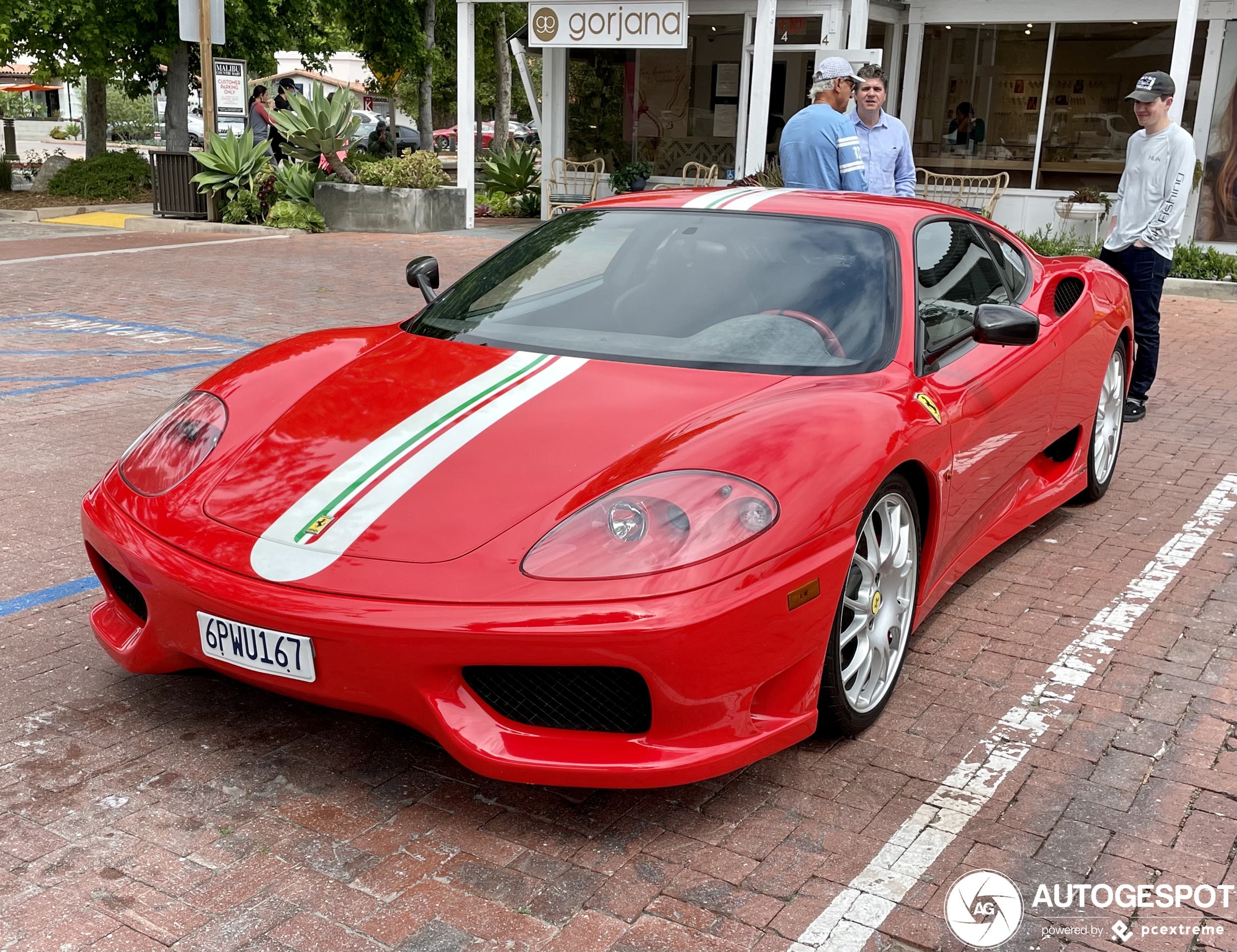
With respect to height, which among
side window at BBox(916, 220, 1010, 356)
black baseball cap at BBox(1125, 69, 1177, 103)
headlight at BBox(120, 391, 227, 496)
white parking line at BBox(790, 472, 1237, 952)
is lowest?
white parking line at BBox(790, 472, 1237, 952)

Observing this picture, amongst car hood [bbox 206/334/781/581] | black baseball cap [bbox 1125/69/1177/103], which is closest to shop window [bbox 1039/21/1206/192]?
black baseball cap [bbox 1125/69/1177/103]

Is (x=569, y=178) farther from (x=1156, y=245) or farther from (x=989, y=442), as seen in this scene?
(x=989, y=442)

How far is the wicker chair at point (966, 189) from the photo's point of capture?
52.3ft

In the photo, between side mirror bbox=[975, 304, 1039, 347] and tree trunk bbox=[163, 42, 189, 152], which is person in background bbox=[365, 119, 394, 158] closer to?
tree trunk bbox=[163, 42, 189, 152]

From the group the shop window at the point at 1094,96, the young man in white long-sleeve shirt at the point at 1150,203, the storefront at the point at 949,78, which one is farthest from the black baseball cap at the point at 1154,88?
the shop window at the point at 1094,96

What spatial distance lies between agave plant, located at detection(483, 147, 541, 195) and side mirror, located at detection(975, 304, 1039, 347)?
16.8 meters

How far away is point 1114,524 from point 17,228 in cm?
1588

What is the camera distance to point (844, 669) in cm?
318

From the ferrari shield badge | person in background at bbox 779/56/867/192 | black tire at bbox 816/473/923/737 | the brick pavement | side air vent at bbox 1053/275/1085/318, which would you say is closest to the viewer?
the brick pavement

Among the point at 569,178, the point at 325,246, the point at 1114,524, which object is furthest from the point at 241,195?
the point at 1114,524

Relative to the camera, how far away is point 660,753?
2.65 m

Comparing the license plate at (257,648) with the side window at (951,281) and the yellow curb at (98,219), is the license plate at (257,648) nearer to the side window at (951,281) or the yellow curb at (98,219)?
the side window at (951,281)

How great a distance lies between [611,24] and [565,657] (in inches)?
578

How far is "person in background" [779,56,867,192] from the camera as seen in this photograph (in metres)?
6.35
